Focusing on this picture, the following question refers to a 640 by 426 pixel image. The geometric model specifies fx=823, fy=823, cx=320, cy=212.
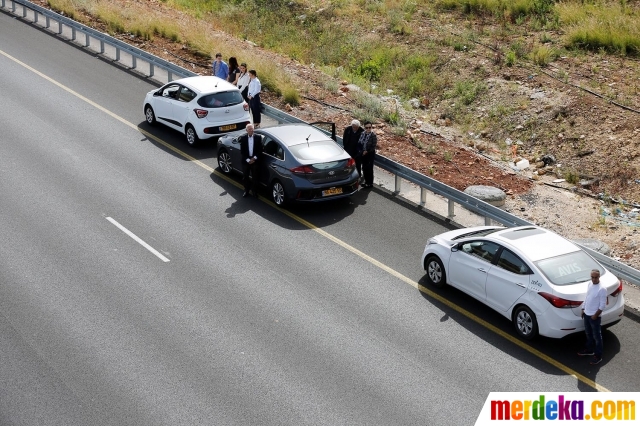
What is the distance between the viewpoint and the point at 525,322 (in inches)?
503

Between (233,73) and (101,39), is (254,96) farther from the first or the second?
(101,39)

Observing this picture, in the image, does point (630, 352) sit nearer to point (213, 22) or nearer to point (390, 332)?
point (390, 332)

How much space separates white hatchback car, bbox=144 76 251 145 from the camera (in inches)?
808

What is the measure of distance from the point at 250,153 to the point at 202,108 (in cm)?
328

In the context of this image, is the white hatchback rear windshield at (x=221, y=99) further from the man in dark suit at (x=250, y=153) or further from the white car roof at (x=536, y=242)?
the white car roof at (x=536, y=242)

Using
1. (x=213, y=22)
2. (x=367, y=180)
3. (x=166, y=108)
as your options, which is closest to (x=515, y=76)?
(x=367, y=180)

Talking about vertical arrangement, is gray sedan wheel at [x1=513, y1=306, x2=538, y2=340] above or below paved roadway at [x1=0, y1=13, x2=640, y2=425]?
above

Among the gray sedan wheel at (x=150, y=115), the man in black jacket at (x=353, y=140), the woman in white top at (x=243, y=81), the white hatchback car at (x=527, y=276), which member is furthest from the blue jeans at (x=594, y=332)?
the gray sedan wheel at (x=150, y=115)

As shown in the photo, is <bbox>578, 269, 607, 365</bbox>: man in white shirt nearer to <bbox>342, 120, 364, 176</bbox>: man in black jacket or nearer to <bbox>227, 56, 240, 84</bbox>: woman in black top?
<bbox>342, 120, 364, 176</bbox>: man in black jacket

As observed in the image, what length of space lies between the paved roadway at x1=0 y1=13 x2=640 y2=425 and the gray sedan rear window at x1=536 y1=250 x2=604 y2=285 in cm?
103

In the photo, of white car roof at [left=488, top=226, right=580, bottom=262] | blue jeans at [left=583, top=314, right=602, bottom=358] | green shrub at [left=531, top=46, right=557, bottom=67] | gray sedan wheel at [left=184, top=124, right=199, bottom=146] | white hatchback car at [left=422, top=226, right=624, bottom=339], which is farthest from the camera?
green shrub at [left=531, top=46, right=557, bottom=67]

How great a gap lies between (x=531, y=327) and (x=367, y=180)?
6.87 metres

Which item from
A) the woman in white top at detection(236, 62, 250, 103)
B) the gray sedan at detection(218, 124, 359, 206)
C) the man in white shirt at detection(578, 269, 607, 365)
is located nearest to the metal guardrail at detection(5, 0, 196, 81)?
the woman in white top at detection(236, 62, 250, 103)

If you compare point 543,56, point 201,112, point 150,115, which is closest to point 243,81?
point 201,112
